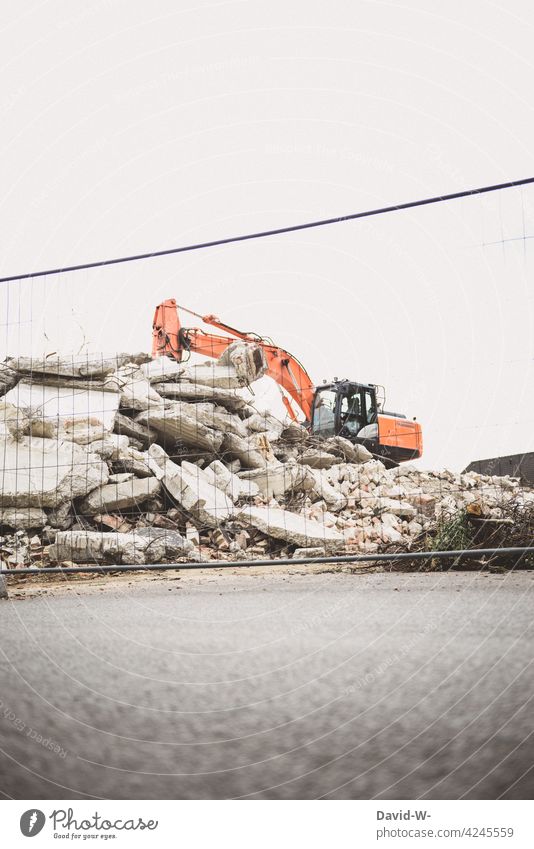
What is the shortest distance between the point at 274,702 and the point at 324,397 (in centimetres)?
805

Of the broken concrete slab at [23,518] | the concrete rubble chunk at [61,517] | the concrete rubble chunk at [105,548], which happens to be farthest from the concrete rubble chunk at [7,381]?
the concrete rubble chunk at [105,548]

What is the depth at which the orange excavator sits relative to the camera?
31.1 ft

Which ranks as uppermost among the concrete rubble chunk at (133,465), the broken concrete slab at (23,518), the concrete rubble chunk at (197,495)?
the concrete rubble chunk at (133,465)

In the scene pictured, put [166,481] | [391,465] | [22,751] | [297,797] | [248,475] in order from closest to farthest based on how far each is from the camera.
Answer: [297,797] < [22,751] < [166,481] < [248,475] < [391,465]

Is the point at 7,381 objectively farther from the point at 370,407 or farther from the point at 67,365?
the point at 370,407

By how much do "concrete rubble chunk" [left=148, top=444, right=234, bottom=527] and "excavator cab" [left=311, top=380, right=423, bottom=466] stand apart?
2154 millimetres

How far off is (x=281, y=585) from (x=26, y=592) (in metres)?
2.02

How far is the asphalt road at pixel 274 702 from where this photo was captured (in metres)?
1.58

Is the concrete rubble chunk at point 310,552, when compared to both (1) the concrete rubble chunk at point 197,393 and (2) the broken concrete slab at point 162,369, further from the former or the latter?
(2) the broken concrete slab at point 162,369

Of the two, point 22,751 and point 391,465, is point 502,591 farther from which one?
point 391,465

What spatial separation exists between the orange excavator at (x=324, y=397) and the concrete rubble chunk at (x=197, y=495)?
6.18 feet

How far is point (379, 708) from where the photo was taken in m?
2.07

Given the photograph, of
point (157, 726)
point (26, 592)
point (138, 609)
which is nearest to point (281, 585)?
point (138, 609)

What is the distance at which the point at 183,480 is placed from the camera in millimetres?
8117
